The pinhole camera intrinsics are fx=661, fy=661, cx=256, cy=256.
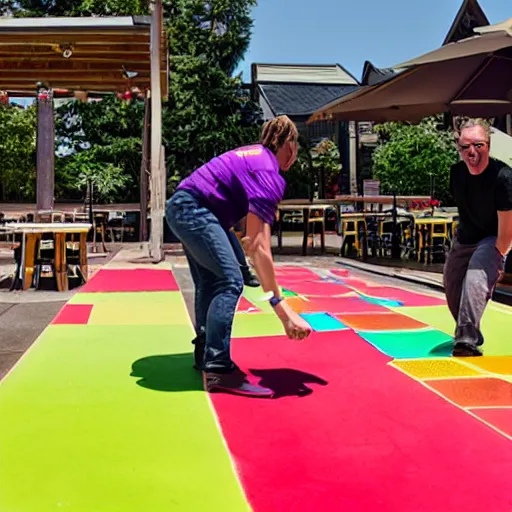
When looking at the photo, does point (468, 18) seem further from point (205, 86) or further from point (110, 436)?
point (110, 436)

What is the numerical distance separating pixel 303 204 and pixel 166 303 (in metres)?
6.35

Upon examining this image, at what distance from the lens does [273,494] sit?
90.7 inches

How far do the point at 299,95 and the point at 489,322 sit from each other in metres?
27.9

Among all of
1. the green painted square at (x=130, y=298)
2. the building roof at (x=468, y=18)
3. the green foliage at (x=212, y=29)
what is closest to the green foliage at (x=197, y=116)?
the green foliage at (x=212, y=29)

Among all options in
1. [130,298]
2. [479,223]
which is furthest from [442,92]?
[479,223]

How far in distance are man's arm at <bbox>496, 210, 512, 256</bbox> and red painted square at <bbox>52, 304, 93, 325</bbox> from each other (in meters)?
3.26

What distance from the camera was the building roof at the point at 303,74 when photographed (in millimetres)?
33062

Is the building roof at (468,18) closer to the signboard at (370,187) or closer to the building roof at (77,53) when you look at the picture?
the signboard at (370,187)

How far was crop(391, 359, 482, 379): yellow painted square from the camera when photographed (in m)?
3.86

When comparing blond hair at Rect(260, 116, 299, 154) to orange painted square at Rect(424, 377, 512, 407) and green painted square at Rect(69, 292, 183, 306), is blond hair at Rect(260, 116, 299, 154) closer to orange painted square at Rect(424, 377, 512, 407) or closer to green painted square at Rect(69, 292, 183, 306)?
orange painted square at Rect(424, 377, 512, 407)

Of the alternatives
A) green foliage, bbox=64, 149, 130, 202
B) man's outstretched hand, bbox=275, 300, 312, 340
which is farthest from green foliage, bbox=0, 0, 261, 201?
man's outstretched hand, bbox=275, 300, 312, 340

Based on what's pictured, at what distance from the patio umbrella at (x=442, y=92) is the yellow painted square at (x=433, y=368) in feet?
19.8

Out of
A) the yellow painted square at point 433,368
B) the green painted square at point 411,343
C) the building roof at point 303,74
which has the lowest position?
the yellow painted square at point 433,368

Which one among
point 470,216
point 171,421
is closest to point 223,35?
point 470,216
